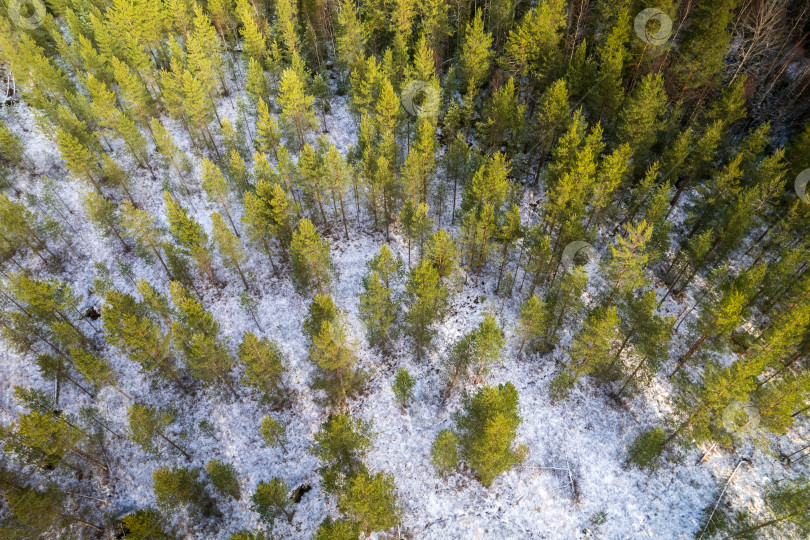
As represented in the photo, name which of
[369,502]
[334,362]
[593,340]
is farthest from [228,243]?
[593,340]

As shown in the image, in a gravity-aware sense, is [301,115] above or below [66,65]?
below

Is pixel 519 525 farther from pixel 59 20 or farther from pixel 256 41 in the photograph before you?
pixel 59 20

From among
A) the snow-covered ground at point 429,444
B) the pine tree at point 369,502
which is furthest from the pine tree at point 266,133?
the pine tree at point 369,502

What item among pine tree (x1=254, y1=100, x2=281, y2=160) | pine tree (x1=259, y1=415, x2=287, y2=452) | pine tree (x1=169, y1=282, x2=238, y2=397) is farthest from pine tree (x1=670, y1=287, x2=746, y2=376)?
pine tree (x1=254, y1=100, x2=281, y2=160)

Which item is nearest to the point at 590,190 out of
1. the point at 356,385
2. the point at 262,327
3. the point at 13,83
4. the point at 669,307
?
the point at 669,307

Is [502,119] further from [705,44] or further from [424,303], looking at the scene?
[424,303]

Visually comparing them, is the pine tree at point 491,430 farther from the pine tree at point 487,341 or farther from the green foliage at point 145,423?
the green foliage at point 145,423

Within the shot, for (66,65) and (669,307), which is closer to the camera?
(669,307)
